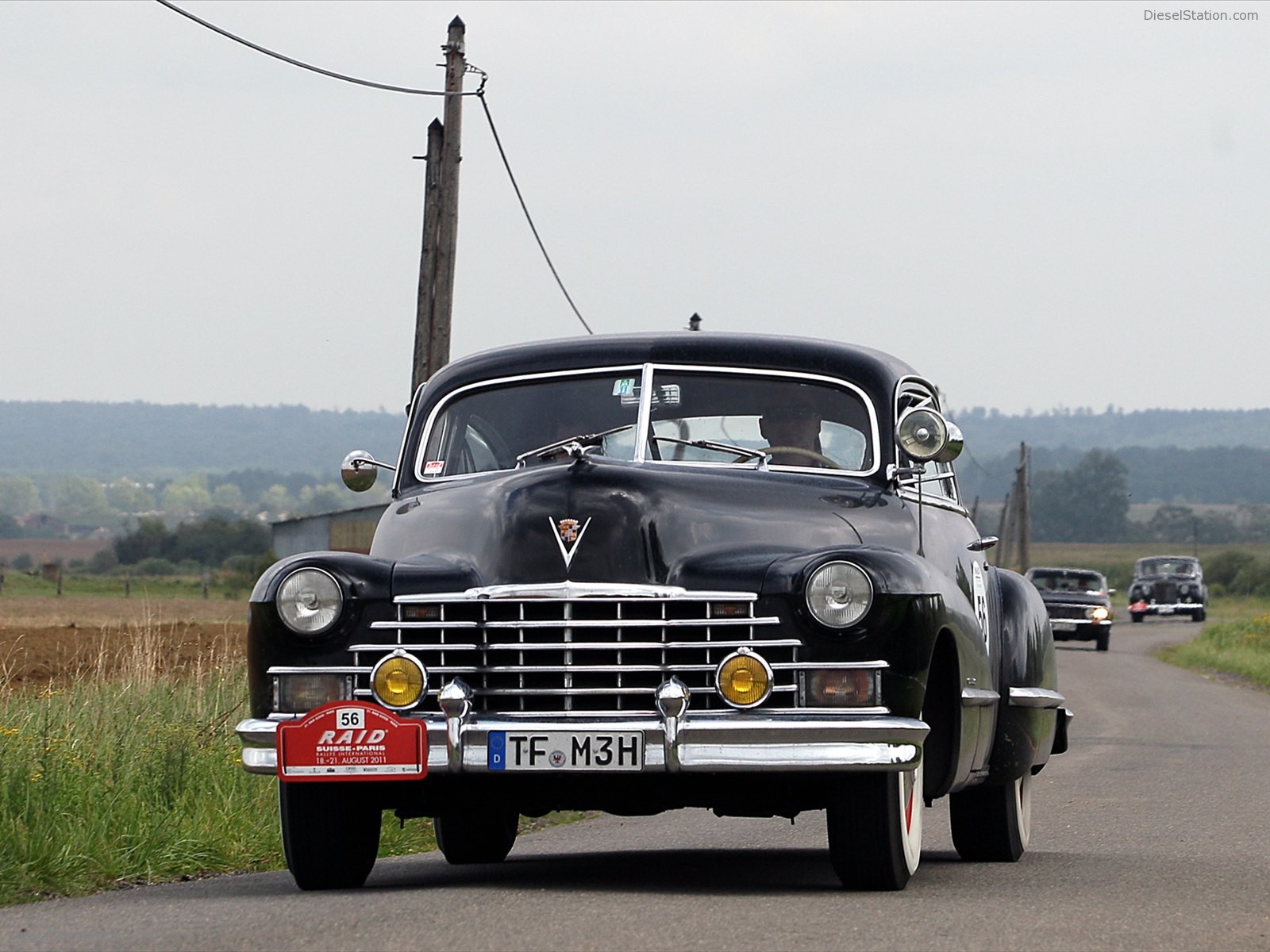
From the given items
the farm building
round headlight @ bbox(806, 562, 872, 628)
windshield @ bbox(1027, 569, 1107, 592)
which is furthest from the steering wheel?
windshield @ bbox(1027, 569, 1107, 592)

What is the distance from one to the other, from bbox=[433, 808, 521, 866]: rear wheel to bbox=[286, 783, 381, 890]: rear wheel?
120 centimetres

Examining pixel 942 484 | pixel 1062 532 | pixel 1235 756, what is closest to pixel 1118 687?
pixel 1235 756

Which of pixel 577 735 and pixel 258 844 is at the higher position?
pixel 577 735

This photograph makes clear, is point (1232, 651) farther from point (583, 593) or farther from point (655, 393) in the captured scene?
point (583, 593)

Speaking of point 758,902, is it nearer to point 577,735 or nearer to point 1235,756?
point 577,735

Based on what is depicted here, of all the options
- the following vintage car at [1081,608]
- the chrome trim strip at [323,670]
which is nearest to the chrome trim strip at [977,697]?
the chrome trim strip at [323,670]

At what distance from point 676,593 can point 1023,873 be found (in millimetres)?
2382

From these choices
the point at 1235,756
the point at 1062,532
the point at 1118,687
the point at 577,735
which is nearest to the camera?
the point at 577,735

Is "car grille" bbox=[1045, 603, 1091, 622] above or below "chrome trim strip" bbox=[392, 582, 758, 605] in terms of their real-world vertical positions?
below

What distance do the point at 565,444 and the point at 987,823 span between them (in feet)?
8.40

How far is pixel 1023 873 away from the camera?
819 centimetres

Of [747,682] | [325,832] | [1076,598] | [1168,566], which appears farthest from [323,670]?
[1168,566]

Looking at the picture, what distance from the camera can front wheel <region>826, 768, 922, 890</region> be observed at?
22.0 ft

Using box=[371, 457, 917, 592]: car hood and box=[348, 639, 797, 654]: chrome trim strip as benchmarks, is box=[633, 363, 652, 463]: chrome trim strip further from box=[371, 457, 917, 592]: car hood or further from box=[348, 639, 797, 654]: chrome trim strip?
box=[348, 639, 797, 654]: chrome trim strip
